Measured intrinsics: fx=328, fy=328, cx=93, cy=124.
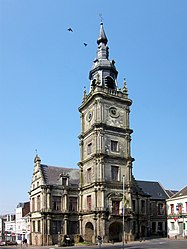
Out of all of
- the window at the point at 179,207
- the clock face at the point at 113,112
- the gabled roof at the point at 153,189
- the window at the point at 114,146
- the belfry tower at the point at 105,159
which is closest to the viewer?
the belfry tower at the point at 105,159

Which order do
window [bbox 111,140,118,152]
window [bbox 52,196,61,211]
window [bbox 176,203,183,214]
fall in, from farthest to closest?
1. window [bbox 176,203,183,214]
2. window [bbox 52,196,61,211]
3. window [bbox 111,140,118,152]

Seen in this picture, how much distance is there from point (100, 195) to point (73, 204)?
843 centimetres

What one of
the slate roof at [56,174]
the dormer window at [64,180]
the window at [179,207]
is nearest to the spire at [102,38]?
the slate roof at [56,174]

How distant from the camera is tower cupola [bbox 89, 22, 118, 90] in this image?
59.8 m

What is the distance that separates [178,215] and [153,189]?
20.4m

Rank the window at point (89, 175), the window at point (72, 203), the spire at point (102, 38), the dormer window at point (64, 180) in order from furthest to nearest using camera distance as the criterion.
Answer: the spire at point (102, 38), the dormer window at point (64, 180), the window at point (72, 203), the window at point (89, 175)

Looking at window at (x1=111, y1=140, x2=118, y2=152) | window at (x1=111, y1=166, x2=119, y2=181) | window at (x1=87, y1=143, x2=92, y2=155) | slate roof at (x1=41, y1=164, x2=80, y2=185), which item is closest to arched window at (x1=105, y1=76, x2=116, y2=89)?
window at (x1=111, y1=140, x2=118, y2=152)

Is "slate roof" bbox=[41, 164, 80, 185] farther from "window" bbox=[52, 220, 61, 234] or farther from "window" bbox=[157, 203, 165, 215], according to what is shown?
"window" bbox=[157, 203, 165, 215]

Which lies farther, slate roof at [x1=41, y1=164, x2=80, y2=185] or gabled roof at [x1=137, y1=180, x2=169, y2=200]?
gabled roof at [x1=137, y1=180, x2=169, y2=200]

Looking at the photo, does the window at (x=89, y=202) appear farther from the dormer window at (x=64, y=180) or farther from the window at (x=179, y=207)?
the window at (x=179, y=207)

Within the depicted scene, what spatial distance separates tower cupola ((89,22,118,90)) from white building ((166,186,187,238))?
23423 mm

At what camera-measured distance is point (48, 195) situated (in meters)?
55.7

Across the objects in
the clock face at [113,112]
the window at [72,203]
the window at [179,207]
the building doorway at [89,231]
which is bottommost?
the building doorway at [89,231]

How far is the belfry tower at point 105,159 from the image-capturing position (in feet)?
171
